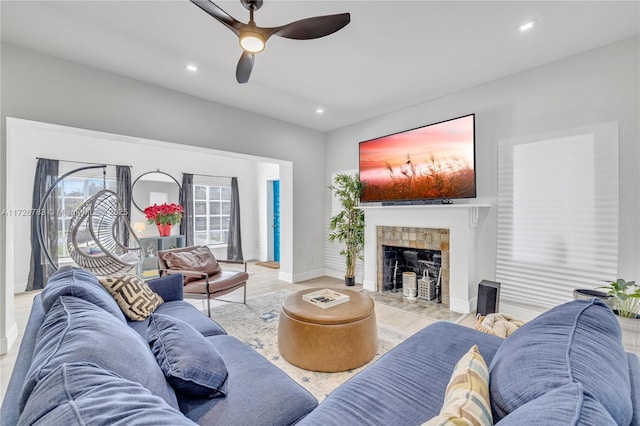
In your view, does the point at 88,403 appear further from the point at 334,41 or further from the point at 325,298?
the point at 334,41

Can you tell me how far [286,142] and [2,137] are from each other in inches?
126

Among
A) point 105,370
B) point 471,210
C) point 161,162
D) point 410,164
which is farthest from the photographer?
point 161,162

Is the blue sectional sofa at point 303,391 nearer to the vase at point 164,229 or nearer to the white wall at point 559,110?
the white wall at point 559,110

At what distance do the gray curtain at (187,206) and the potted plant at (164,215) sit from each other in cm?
91

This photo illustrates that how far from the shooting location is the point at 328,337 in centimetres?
213

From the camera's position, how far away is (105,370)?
79 cm

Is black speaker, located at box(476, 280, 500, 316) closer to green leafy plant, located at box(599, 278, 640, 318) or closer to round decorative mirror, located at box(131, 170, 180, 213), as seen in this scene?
green leafy plant, located at box(599, 278, 640, 318)

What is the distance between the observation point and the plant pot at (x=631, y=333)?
2.00 m

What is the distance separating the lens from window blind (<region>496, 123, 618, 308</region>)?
8.60 feet

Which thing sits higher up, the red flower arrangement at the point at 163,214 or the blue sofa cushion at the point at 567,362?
the red flower arrangement at the point at 163,214

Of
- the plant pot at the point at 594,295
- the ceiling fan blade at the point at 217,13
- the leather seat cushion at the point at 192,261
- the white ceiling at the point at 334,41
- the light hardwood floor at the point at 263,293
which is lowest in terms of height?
the light hardwood floor at the point at 263,293

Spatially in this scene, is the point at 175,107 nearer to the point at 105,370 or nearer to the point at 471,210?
the point at 105,370

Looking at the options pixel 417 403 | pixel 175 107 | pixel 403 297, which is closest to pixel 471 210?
pixel 403 297

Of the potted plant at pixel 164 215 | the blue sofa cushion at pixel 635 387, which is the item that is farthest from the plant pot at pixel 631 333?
the potted plant at pixel 164 215
